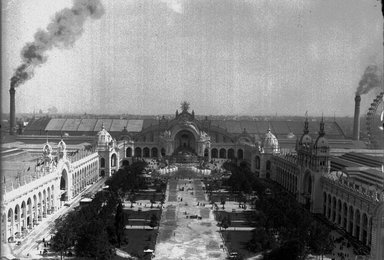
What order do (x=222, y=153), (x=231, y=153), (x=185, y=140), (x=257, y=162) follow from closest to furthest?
(x=257, y=162) < (x=231, y=153) < (x=222, y=153) < (x=185, y=140)

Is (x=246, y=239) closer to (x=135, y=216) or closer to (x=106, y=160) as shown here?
(x=135, y=216)

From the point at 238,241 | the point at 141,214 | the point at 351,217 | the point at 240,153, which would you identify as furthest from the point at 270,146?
the point at 238,241

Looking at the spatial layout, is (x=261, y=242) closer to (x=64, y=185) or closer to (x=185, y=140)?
(x=64, y=185)

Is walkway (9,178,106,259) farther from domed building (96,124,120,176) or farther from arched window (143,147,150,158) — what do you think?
arched window (143,147,150,158)

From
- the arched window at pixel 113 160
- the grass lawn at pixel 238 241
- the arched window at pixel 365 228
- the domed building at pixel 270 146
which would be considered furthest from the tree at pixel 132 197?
the domed building at pixel 270 146

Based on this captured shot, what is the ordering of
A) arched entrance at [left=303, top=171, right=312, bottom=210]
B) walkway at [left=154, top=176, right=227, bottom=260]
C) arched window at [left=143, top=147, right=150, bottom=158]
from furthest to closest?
arched window at [left=143, top=147, right=150, bottom=158], arched entrance at [left=303, top=171, right=312, bottom=210], walkway at [left=154, top=176, right=227, bottom=260]

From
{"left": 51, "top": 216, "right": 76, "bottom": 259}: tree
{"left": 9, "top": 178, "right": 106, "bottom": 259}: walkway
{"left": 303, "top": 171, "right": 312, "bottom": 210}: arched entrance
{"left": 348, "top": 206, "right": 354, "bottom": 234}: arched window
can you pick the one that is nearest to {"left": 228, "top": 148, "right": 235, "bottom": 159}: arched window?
{"left": 303, "top": 171, "right": 312, "bottom": 210}: arched entrance

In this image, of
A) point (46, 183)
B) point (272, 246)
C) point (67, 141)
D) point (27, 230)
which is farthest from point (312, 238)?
point (67, 141)
